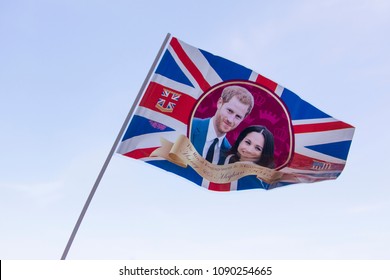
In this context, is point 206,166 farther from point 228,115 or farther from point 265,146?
point 265,146

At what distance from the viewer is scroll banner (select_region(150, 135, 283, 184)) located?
44.1 ft

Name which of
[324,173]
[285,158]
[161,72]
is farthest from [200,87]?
[324,173]

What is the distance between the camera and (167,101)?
13586mm

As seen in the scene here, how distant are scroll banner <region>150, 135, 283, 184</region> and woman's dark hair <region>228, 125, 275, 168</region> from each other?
16 centimetres

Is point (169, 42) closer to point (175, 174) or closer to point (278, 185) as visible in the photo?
point (175, 174)

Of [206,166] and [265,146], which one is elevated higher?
[265,146]

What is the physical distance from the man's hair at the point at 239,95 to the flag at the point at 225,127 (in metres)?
0.04

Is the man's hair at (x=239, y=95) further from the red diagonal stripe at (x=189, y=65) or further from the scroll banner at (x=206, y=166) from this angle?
the scroll banner at (x=206, y=166)

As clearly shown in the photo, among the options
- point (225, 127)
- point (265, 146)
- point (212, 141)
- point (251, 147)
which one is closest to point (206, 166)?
point (212, 141)

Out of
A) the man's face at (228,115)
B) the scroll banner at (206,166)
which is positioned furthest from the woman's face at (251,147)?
the man's face at (228,115)

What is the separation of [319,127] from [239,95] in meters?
2.63

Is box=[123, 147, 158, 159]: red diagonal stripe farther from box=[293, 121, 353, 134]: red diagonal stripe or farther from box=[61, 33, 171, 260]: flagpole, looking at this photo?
box=[293, 121, 353, 134]: red diagonal stripe

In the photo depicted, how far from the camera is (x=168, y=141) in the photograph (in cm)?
1348

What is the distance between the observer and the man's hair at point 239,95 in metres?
14.4
